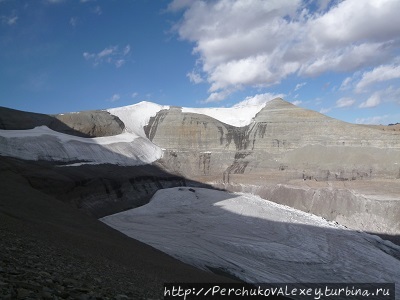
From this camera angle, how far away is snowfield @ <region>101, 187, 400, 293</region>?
18656 millimetres

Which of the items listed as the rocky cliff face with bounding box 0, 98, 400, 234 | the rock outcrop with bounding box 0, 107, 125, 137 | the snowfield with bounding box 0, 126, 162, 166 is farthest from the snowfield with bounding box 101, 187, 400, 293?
the rock outcrop with bounding box 0, 107, 125, 137

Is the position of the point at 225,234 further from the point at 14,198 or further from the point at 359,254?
the point at 14,198

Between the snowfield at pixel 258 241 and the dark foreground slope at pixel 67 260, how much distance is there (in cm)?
425

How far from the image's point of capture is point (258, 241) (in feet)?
78.1

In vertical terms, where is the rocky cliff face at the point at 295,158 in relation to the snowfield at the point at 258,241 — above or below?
above

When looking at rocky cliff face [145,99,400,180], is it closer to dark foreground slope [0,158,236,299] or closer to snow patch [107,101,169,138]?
snow patch [107,101,169,138]

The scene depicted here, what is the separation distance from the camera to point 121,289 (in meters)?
7.73

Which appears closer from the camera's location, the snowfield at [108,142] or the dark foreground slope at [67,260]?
the dark foreground slope at [67,260]

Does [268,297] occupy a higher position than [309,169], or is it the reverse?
[309,169]

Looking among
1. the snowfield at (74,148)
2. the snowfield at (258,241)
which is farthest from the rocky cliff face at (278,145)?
the snowfield at (258,241)

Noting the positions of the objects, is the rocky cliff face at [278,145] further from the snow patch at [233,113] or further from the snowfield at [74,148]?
the snowfield at [74,148]

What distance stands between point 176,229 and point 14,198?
11362 mm

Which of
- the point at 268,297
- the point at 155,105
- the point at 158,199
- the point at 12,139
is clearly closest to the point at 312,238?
the point at 268,297

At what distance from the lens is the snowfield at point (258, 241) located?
61.2 ft
